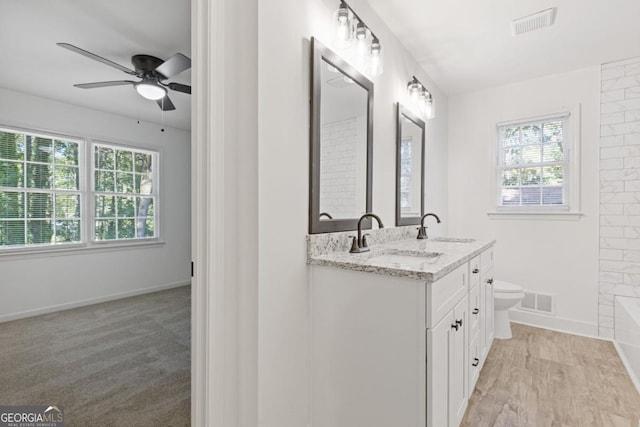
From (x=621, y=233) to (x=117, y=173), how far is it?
5.87 meters

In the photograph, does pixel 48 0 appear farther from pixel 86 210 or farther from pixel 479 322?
pixel 479 322

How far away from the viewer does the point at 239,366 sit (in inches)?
50.8

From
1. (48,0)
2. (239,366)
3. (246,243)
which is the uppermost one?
(48,0)

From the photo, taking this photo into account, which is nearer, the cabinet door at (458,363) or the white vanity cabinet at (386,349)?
the white vanity cabinet at (386,349)

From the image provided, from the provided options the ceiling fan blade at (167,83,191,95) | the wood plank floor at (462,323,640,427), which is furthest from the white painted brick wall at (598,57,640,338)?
the ceiling fan blade at (167,83,191,95)

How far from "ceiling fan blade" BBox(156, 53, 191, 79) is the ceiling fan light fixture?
0.64 ft

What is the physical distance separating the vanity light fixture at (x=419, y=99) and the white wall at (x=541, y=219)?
3.29 ft

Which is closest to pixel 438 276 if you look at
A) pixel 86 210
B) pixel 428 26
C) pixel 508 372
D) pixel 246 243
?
pixel 246 243

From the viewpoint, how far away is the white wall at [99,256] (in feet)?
11.3

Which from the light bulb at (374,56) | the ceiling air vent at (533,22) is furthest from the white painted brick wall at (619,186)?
the light bulb at (374,56)

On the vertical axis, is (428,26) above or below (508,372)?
above

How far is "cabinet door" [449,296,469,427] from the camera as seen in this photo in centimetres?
143

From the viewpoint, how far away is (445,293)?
137cm

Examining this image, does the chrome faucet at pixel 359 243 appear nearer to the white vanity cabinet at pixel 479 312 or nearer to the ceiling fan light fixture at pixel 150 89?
the white vanity cabinet at pixel 479 312
